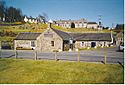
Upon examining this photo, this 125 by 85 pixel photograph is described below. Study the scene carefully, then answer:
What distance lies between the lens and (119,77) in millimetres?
13828

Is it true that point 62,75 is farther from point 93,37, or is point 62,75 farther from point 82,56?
point 93,37

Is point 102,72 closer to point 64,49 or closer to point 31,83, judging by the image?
point 31,83

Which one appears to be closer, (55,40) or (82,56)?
(82,56)

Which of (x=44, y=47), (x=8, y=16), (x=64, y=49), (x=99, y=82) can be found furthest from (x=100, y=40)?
(x=8, y=16)

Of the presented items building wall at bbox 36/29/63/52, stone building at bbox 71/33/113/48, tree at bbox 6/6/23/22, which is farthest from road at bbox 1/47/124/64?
tree at bbox 6/6/23/22

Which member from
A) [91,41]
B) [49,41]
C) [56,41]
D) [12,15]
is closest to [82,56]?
[56,41]

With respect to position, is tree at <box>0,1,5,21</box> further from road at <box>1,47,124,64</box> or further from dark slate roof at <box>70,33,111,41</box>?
road at <box>1,47,124,64</box>

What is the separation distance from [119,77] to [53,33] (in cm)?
2764

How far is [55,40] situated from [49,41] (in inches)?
51.9

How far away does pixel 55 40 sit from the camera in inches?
1594

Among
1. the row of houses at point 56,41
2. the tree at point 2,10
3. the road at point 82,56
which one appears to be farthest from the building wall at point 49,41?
the tree at point 2,10

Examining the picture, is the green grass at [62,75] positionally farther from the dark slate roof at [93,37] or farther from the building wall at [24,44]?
the dark slate roof at [93,37]

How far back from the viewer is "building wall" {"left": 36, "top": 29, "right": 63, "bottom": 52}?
40.3 m

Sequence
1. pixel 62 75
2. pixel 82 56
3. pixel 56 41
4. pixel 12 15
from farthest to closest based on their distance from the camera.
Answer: pixel 12 15, pixel 56 41, pixel 82 56, pixel 62 75
